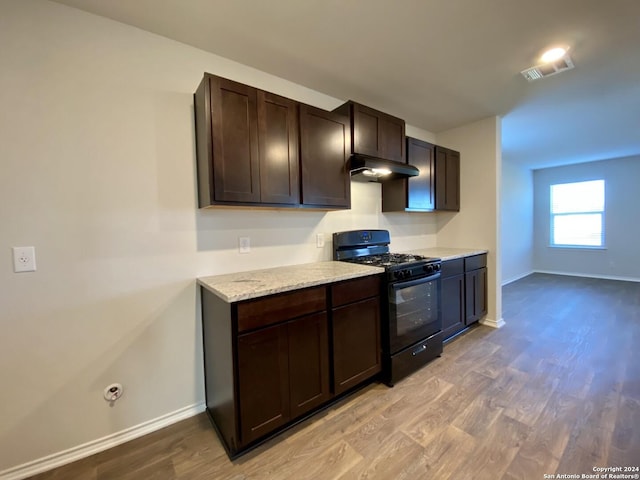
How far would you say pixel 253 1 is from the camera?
1575 millimetres

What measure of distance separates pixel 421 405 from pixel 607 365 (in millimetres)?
1902

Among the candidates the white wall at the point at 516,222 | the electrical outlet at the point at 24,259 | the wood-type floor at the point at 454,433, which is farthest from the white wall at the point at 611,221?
the electrical outlet at the point at 24,259

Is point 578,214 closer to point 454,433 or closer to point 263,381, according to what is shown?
point 454,433

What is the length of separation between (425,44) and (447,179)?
1.93 metres

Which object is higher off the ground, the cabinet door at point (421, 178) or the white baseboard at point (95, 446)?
the cabinet door at point (421, 178)

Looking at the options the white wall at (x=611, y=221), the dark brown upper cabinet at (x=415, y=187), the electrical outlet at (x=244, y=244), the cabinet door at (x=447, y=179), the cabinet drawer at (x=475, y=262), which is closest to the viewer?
Answer: the electrical outlet at (x=244, y=244)

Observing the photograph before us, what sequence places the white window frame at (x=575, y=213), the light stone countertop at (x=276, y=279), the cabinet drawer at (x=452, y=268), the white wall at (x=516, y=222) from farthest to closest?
the white window frame at (x=575, y=213), the white wall at (x=516, y=222), the cabinet drawer at (x=452, y=268), the light stone countertop at (x=276, y=279)

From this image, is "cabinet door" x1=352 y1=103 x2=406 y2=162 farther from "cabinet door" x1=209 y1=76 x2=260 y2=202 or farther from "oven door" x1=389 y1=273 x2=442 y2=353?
"oven door" x1=389 y1=273 x2=442 y2=353

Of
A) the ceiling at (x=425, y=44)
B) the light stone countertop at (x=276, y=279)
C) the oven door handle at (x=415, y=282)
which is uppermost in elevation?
the ceiling at (x=425, y=44)

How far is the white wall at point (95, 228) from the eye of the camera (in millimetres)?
1461

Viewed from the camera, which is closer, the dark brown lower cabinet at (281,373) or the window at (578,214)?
the dark brown lower cabinet at (281,373)

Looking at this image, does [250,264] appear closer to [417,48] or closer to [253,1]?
[253,1]

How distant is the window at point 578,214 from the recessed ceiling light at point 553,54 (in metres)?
5.61

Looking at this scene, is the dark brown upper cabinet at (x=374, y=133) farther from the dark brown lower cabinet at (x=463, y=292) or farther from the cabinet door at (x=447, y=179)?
the dark brown lower cabinet at (x=463, y=292)
